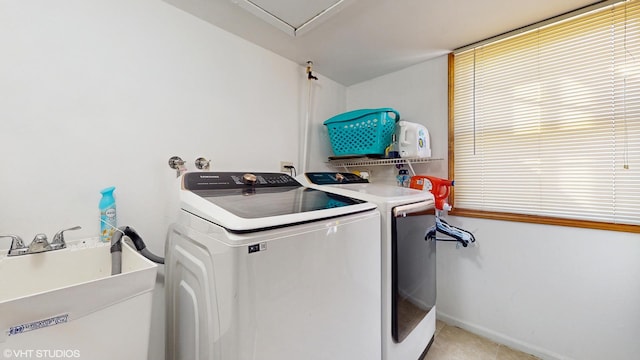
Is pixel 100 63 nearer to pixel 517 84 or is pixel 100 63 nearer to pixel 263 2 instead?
pixel 263 2

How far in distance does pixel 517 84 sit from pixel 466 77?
1.25 ft

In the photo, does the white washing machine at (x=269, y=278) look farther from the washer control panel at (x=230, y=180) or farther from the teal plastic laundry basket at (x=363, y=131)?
the teal plastic laundry basket at (x=363, y=131)

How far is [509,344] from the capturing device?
1856 millimetres

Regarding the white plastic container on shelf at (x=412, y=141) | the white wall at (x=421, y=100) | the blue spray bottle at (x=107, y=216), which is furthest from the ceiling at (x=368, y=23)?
the blue spray bottle at (x=107, y=216)

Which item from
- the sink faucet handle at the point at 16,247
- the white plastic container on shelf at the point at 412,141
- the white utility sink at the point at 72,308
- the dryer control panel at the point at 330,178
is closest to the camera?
the white utility sink at the point at 72,308

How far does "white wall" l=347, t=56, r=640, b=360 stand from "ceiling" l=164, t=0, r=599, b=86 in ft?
1.39

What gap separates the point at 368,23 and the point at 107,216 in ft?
6.55

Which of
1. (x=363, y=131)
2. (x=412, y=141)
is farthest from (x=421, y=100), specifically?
(x=363, y=131)

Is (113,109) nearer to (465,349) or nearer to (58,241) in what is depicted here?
(58,241)

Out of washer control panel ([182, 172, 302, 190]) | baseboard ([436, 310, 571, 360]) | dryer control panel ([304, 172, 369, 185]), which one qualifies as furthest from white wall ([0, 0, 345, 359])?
baseboard ([436, 310, 571, 360])

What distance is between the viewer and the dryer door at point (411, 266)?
131 centimetres

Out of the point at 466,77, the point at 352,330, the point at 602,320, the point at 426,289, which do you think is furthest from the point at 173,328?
the point at 466,77

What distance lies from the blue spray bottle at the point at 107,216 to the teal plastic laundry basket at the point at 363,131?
1797mm

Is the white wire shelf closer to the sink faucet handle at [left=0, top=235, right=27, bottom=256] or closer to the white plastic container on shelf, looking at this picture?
the white plastic container on shelf
